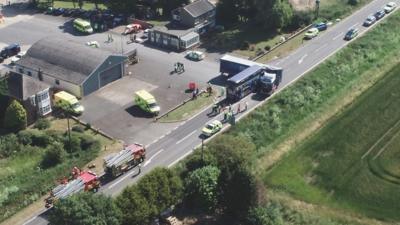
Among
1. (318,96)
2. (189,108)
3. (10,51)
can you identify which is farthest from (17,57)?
(318,96)

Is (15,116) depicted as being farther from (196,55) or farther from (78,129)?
(196,55)

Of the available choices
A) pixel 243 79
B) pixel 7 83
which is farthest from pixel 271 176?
pixel 7 83

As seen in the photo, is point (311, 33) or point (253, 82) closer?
point (253, 82)

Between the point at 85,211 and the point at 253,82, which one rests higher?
the point at 85,211

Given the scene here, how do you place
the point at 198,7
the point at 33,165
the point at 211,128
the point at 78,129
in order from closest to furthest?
the point at 33,165
the point at 211,128
the point at 78,129
the point at 198,7

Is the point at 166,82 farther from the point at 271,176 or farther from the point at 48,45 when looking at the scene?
the point at 271,176

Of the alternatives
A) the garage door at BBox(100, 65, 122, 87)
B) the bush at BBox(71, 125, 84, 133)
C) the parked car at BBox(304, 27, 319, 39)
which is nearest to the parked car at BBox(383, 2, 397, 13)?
the parked car at BBox(304, 27, 319, 39)
